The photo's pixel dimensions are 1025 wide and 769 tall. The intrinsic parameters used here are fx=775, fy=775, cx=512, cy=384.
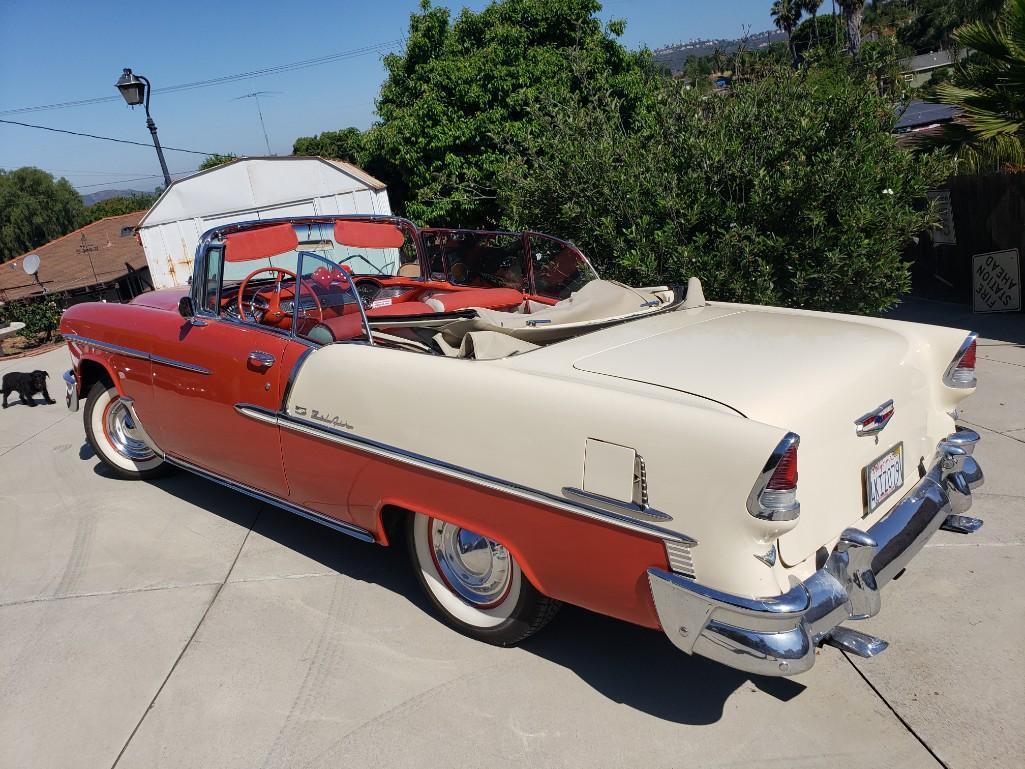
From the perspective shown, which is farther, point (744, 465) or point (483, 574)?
point (483, 574)

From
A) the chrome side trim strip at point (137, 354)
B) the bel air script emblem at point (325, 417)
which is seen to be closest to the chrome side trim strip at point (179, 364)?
the chrome side trim strip at point (137, 354)

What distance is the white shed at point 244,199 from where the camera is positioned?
1642cm

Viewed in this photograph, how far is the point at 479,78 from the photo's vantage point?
13.4 meters

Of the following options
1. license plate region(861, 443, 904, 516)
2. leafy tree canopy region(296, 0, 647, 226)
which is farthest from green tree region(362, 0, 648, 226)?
license plate region(861, 443, 904, 516)

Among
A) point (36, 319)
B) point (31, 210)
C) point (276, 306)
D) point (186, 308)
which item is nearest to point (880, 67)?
point (276, 306)

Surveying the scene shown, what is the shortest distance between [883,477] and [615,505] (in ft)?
3.61

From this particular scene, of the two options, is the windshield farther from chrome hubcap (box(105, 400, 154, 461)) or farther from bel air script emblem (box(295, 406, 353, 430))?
chrome hubcap (box(105, 400, 154, 461))

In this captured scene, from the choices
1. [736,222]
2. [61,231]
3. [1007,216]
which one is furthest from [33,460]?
[61,231]

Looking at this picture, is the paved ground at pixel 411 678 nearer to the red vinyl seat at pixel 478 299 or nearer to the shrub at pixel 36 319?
the red vinyl seat at pixel 478 299

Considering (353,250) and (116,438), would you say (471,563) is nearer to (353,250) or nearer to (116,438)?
(353,250)

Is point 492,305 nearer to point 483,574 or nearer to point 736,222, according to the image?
point 483,574

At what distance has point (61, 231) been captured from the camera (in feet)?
150

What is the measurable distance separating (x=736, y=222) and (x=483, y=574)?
3960 millimetres

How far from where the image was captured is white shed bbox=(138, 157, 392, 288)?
16.4 m
